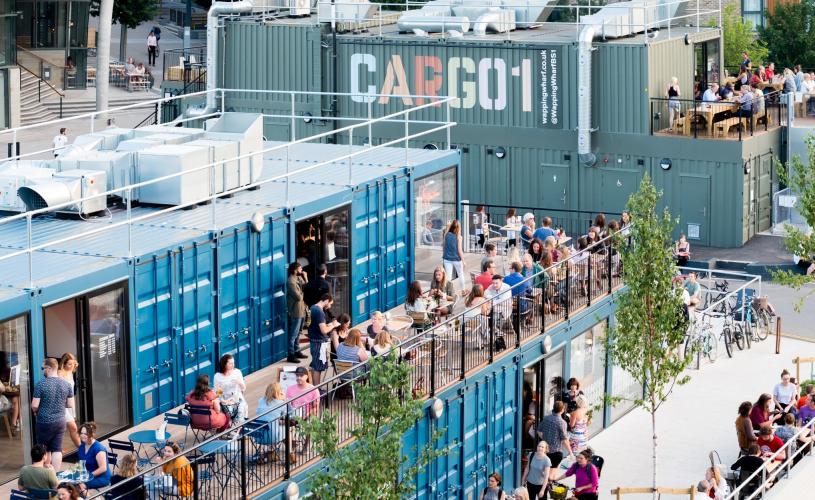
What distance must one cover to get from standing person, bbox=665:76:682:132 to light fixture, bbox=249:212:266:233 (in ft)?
61.7

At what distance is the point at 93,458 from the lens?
1905 cm

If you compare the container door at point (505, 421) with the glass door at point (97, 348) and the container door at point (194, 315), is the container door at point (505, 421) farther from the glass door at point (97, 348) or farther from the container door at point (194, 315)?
the glass door at point (97, 348)

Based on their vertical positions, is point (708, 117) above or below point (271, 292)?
above

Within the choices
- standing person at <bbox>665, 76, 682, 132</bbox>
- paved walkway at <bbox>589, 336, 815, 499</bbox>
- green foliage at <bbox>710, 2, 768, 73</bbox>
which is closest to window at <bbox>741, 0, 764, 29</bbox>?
green foliage at <bbox>710, 2, 768, 73</bbox>

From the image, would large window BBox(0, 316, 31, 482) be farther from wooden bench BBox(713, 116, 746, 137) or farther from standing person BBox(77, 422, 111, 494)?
wooden bench BBox(713, 116, 746, 137)

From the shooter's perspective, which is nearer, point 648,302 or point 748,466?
point 648,302

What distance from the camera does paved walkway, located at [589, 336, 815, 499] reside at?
89.5ft

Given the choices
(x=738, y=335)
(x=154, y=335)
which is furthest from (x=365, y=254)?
(x=738, y=335)

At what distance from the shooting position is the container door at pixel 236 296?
23.2m

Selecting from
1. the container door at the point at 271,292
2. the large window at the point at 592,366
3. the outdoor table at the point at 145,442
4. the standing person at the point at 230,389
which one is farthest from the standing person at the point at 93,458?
the large window at the point at 592,366

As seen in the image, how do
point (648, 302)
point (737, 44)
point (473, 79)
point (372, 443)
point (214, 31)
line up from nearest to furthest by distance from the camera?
point (372, 443), point (648, 302), point (473, 79), point (214, 31), point (737, 44)

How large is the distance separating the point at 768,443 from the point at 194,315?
31.7 feet

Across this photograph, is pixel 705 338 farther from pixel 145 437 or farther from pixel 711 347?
pixel 145 437

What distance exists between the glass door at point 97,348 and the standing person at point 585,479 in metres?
6.81
